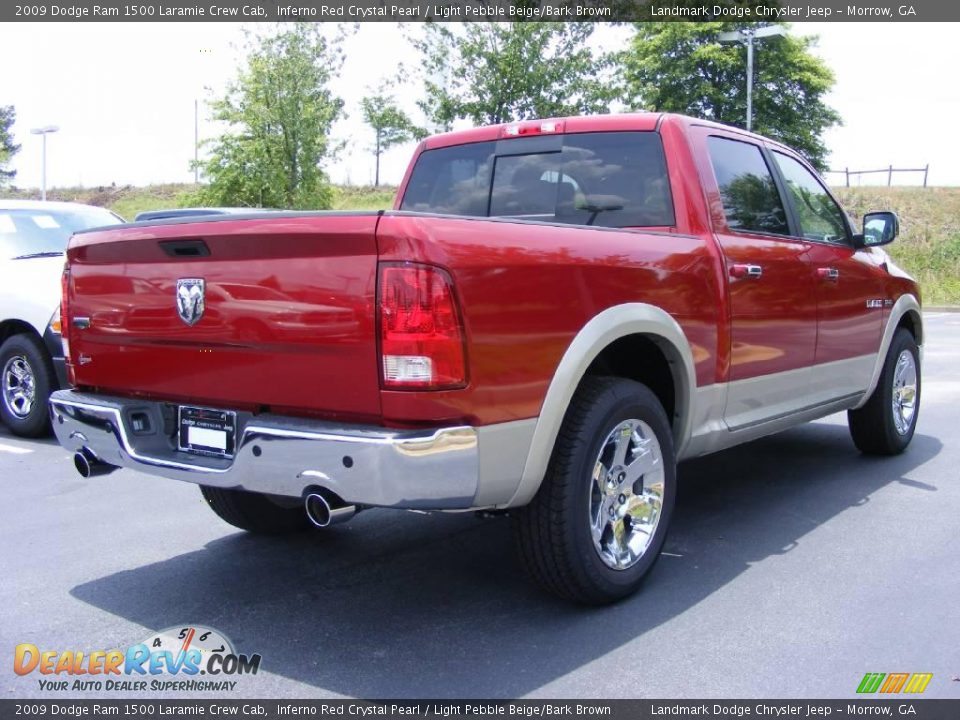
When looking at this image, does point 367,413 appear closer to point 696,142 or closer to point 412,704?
point 412,704

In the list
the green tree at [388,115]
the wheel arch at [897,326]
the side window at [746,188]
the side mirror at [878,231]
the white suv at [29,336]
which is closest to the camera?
the side window at [746,188]

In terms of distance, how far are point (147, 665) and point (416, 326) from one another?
1504mm

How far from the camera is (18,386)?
7.41 meters

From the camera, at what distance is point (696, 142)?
15.1 ft

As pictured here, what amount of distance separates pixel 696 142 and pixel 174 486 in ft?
11.5

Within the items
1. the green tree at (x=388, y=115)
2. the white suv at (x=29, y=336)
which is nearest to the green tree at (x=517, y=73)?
the green tree at (x=388, y=115)

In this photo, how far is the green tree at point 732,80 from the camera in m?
39.0

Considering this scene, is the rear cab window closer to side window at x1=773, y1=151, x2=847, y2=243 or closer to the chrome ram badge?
side window at x1=773, y1=151, x2=847, y2=243

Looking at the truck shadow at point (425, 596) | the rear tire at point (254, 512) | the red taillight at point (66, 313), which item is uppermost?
the red taillight at point (66, 313)

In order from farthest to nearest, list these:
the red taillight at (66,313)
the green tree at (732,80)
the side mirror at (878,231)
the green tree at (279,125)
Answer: the green tree at (732,80)
the green tree at (279,125)
the side mirror at (878,231)
the red taillight at (66,313)

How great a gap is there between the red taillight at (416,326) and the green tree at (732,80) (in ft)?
123

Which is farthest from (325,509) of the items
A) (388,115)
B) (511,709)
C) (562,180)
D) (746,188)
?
(388,115)

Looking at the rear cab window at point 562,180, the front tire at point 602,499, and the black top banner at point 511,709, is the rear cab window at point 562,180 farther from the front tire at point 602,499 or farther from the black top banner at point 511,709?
the black top banner at point 511,709

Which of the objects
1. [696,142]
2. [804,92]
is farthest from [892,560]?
[804,92]
